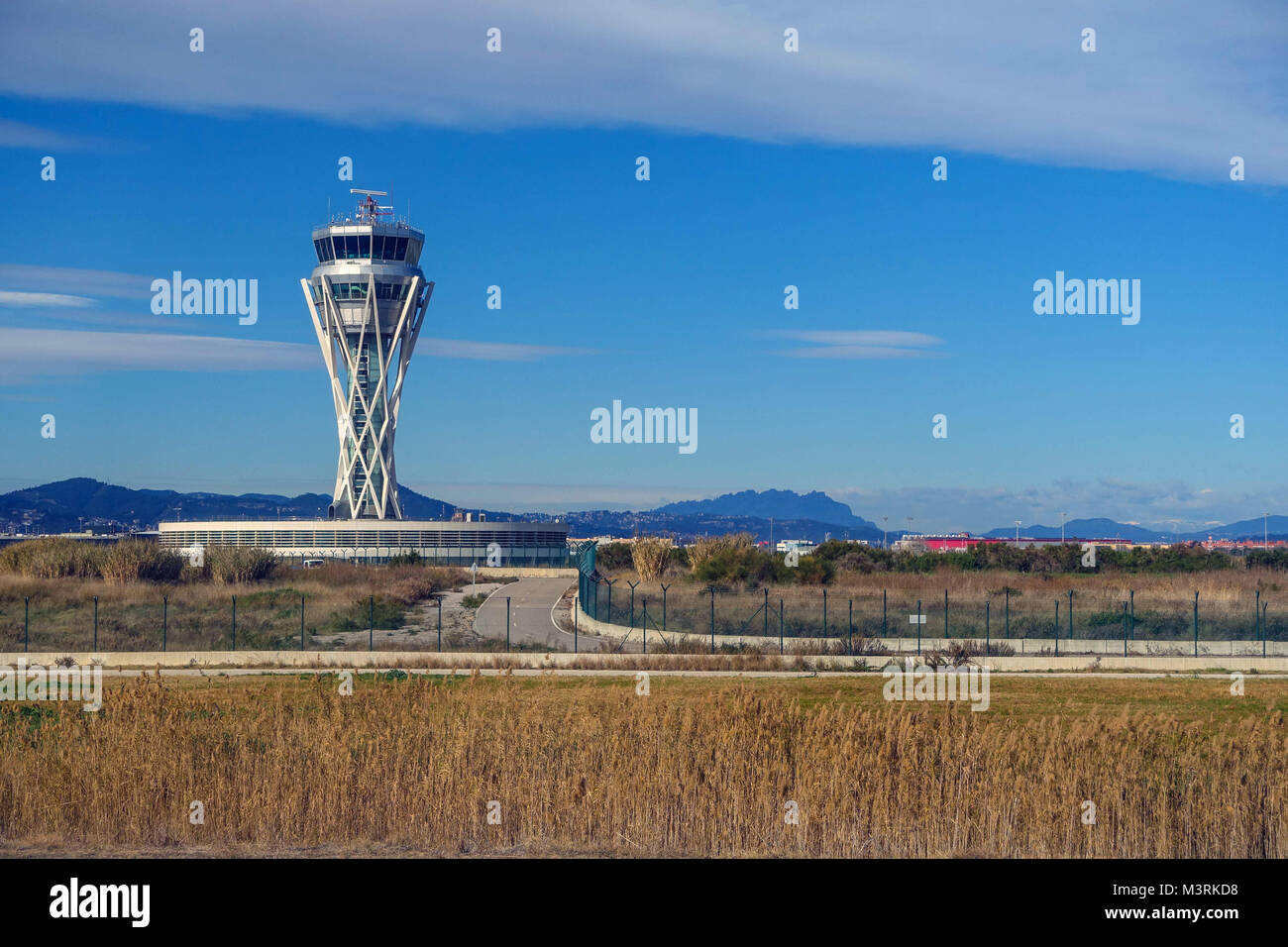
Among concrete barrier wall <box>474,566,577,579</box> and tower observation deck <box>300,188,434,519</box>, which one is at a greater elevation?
tower observation deck <box>300,188,434,519</box>

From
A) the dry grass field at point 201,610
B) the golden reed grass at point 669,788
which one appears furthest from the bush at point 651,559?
the golden reed grass at point 669,788

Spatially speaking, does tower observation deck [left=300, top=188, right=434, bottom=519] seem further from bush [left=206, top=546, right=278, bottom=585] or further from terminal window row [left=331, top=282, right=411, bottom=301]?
bush [left=206, top=546, right=278, bottom=585]

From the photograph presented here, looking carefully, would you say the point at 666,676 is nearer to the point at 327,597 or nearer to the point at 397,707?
the point at 397,707

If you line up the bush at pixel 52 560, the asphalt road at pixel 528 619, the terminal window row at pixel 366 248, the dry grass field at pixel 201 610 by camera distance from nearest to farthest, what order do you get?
the dry grass field at pixel 201 610 → the asphalt road at pixel 528 619 → the bush at pixel 52 560 → the terminal window row at pixel 366 248

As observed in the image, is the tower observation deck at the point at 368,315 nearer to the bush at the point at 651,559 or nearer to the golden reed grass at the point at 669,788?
the bush at the point at 651,559

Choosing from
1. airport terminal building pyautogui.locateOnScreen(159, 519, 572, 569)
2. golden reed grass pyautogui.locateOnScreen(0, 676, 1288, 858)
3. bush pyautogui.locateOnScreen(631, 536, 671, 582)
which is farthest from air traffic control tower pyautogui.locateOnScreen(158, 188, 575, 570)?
golden reed grass pyautogui.locateOnScreen(0, 676, 1288, 858)

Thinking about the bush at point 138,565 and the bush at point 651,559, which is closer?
the bush at point 138,565

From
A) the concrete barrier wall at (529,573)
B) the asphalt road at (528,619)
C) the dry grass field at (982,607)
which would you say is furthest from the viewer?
the concrete barrier wall at (529,573)
